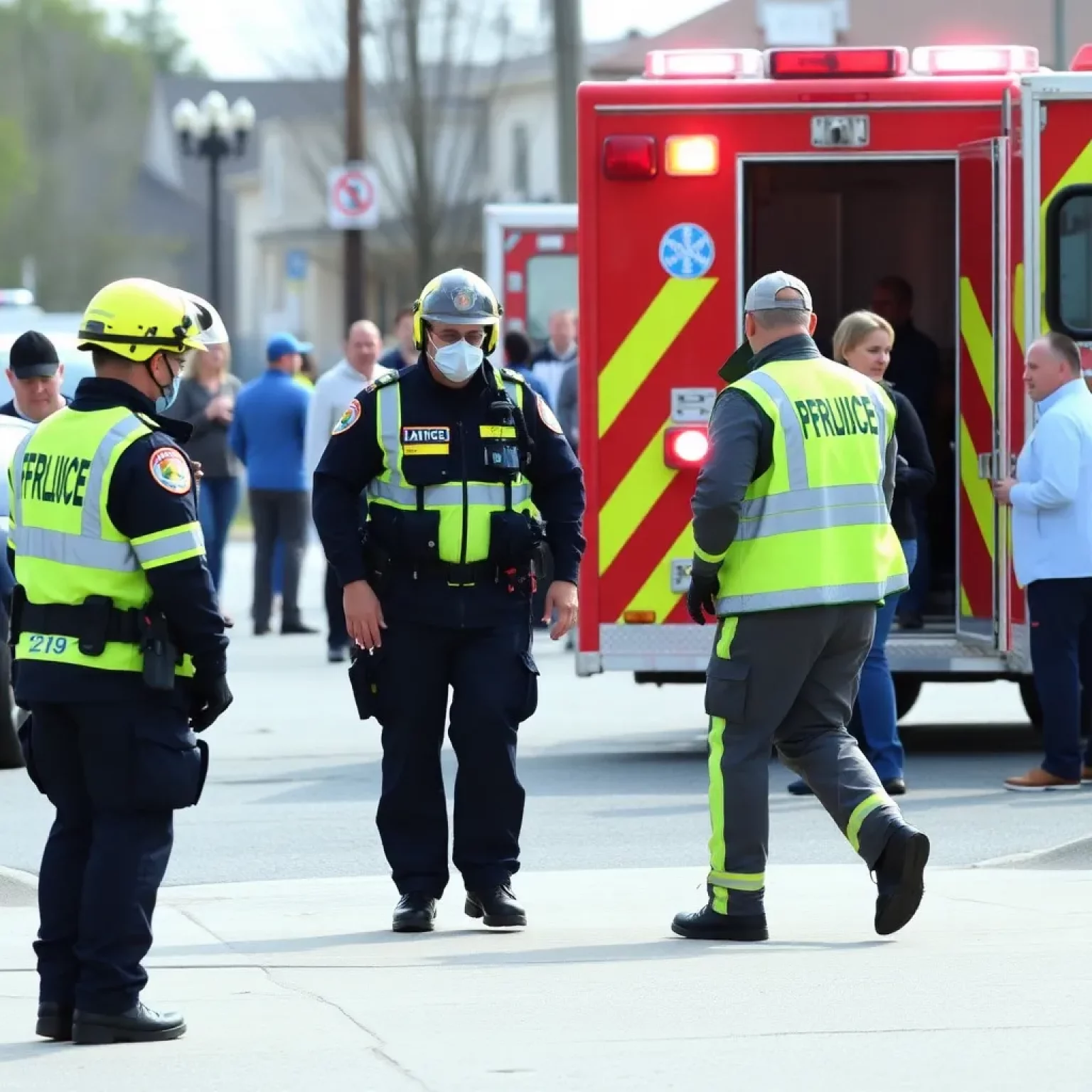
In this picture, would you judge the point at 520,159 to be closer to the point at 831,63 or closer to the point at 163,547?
the point at 831,63

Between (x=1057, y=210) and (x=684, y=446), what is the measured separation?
1.74 metres

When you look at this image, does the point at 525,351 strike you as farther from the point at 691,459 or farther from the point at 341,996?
the point at 341,996

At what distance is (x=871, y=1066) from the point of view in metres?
5.66

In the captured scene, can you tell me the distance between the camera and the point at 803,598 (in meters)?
7.15

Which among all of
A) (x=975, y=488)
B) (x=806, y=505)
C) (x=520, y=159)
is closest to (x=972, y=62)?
(x=975, y=488)

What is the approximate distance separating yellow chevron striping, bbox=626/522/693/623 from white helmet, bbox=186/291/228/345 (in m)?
4.64

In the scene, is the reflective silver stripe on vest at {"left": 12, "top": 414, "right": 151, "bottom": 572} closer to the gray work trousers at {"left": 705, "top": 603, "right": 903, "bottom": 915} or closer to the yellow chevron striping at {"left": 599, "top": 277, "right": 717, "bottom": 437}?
the gray work trousers at {"left": 705, "top": 603, "right": 903, "bottom": 915}

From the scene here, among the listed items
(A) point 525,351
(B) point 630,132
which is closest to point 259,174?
(A) point 525,351

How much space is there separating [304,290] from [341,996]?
59033mm

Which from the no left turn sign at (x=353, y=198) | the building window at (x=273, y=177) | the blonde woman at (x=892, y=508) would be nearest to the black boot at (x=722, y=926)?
the blonde woman at (x=892, y=508)

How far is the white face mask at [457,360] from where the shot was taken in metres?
7.29

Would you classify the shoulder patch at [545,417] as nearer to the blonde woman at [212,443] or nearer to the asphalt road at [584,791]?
the asphalt road at [584,791]

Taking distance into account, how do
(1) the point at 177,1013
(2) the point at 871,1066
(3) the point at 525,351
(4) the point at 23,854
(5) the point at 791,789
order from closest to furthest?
(2) the point at 871,1066
(1) the point at 177,1013
(4) the point at 23,854
(5) the point at 791,789
(3) the point at 525,351

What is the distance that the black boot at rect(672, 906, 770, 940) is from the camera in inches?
282
